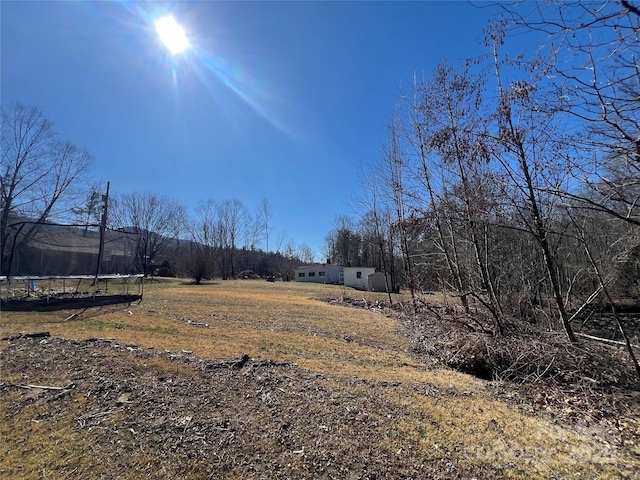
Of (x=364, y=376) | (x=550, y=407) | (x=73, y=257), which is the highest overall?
(x=73, y=257)

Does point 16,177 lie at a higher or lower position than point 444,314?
higher

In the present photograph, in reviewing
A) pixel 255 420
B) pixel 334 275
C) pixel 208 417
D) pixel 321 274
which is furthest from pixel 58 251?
pixel 321 274

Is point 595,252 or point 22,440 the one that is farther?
point 595,252

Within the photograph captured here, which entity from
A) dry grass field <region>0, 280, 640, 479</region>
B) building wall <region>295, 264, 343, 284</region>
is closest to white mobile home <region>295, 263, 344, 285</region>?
building wall <region>295, 264, 343, 284</region>

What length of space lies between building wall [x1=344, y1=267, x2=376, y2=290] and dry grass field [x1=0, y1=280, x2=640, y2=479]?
92.6ft

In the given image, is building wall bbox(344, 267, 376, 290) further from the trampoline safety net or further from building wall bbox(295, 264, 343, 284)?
the trampoline safety net

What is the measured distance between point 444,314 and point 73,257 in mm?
11165

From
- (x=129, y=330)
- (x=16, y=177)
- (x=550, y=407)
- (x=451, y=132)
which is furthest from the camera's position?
(x=16, y=177)

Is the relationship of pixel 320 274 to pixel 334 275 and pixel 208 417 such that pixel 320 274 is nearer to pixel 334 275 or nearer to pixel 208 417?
pixel 334 275

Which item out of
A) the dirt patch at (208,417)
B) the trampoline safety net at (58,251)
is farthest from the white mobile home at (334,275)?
the dirt patch at (208,417)

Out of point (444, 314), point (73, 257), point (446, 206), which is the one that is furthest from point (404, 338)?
point (73, 257)

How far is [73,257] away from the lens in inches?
360

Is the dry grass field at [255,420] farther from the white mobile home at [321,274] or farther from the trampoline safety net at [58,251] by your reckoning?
the white mobile home at [321,274]

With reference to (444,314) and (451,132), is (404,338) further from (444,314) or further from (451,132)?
(451,132)
